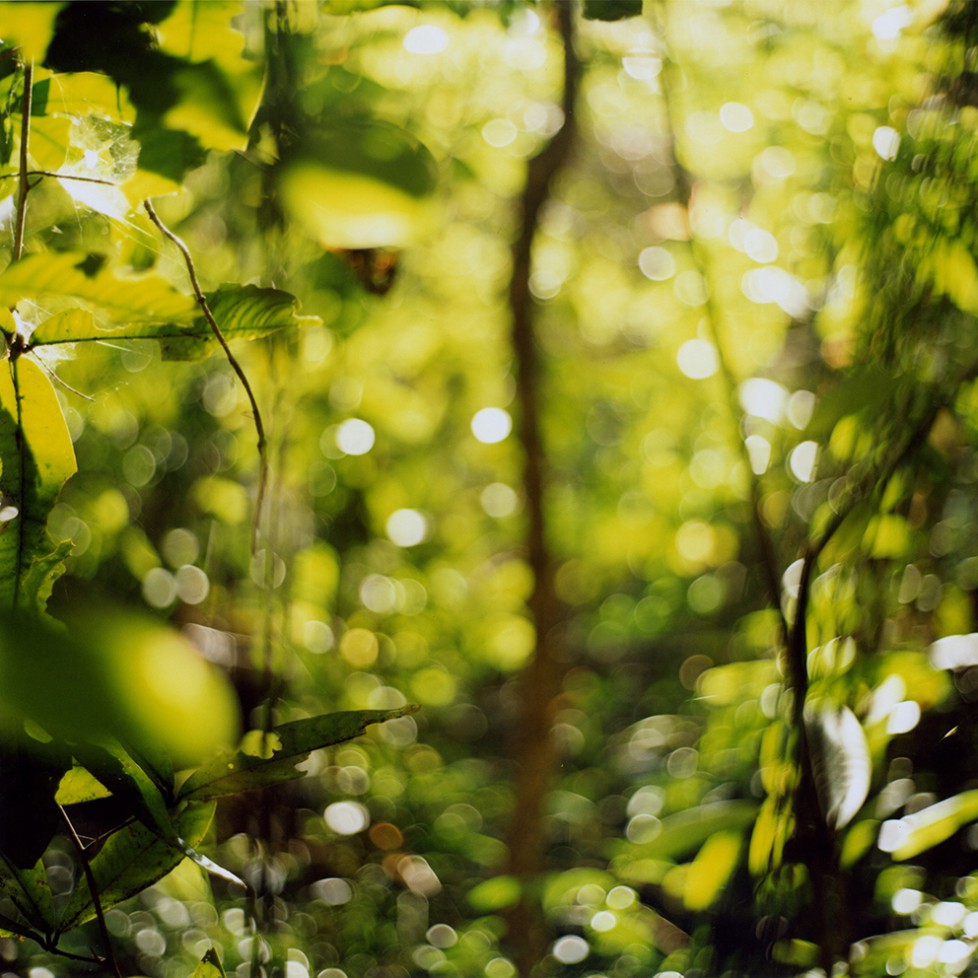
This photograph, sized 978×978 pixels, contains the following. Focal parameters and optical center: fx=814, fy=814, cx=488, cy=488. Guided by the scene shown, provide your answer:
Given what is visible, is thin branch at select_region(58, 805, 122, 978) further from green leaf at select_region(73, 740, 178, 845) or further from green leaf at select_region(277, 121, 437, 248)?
green leaf at select_region(277, 121, 437, 248)

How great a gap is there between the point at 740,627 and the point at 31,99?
1.44m

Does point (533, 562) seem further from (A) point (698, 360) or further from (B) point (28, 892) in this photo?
(B) point (28, 892)

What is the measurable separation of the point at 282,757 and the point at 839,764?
0.95 feet

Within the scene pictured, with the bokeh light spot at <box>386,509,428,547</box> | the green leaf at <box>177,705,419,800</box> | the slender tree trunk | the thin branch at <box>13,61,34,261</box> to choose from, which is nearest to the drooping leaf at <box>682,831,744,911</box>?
the green leaf at <box>177,705,419,800</box>

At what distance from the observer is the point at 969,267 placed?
0.61 meters

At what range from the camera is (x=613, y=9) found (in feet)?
1.47

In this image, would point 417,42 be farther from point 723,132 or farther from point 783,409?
point 723,132

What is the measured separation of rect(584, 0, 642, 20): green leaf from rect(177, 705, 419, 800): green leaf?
0.38 m

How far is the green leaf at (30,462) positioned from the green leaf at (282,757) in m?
0.11

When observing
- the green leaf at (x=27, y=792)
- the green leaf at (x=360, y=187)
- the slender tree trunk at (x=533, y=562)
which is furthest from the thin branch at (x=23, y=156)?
the slender tree trunk at (x=533, y=562)

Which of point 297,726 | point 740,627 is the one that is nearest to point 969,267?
point 297,726

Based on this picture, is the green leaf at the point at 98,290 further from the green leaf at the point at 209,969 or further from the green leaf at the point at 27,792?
the green leaf at the point at 209,969

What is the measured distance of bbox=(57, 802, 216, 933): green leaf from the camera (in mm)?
362

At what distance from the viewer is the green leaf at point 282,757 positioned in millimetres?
334
